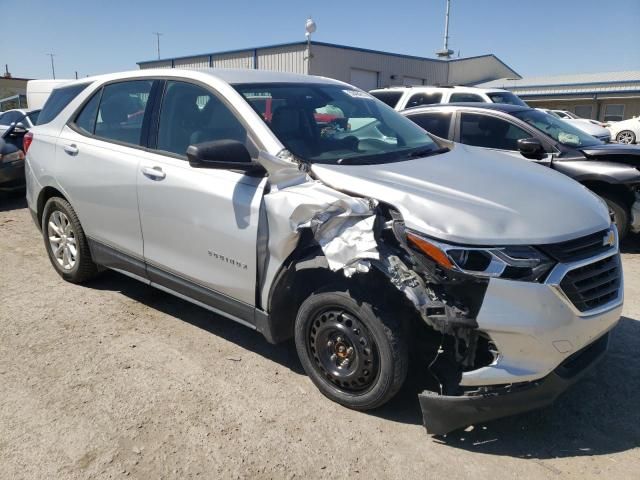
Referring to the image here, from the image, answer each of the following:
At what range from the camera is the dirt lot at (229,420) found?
8.45ft

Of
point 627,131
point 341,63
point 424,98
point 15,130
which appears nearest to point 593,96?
point 627,131

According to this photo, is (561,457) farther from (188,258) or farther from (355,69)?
(355,69)

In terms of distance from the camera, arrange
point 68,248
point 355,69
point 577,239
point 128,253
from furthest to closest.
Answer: point 355,69, point 68,248, point 128,253, point 577,239

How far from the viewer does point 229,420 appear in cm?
292

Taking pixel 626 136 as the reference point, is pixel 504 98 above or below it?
above

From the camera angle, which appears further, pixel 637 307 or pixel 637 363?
pixel 637 307

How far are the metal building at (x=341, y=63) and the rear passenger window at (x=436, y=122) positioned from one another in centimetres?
1728

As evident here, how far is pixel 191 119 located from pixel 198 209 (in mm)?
711

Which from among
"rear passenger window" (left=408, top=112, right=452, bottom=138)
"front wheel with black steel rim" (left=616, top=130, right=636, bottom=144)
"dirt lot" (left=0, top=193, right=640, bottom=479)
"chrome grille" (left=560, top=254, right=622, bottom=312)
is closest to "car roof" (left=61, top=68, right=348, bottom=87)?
"dirt lot" (left=0, top=193, right=640, bottom=479)

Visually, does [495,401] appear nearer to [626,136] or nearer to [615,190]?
[615,190]

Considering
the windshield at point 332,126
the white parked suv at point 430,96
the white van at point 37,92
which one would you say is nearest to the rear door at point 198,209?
the windshield at point 332,126

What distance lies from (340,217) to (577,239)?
1.19 meters

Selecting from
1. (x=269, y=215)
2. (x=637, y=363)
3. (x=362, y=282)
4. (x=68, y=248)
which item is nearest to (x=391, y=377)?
(x=362, y=282)

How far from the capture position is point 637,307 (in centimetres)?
443
